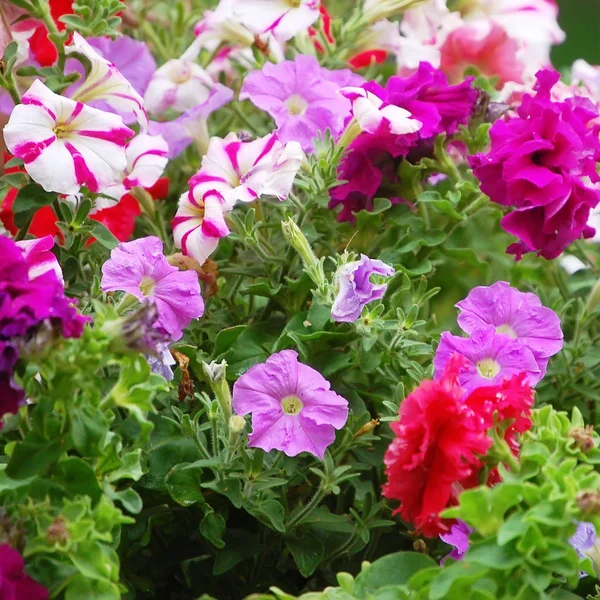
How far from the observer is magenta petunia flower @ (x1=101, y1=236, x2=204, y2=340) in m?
0.77

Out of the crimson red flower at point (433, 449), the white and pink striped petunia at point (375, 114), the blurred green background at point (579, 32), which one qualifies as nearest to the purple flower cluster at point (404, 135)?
the white and pink striped petunia at point (375, 114)

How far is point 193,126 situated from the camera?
3.33ft

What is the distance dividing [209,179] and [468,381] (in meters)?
0.28

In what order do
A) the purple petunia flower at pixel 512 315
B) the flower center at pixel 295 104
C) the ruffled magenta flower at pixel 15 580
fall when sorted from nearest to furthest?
the ruffled magenta flower at pixel 15 580, the purple petunia flower at pixel 512 315, the flower center at pixel 295 104

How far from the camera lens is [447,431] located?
2.07ft

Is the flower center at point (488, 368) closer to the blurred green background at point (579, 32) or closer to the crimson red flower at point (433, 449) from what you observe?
the crimson red flower at point (433, 449)

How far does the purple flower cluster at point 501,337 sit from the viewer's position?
0.76 m

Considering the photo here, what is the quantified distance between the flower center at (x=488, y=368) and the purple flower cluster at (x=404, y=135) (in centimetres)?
20

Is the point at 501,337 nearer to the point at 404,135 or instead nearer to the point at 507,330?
the point at 507,330

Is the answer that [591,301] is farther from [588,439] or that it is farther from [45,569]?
[45,569]

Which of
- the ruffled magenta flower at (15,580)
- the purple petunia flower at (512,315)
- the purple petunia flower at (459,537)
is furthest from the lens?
the purple petunia flower at (512,315)

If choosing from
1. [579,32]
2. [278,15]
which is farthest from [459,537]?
[579,32]

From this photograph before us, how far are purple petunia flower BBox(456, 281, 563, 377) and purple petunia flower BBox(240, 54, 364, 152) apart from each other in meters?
0.21

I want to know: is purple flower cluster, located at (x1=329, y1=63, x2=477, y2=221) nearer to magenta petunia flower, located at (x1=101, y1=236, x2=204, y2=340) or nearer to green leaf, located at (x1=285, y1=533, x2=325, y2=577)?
magenta petunia flower, located at (x1=101, y1=236, x2=204, y2=340)
